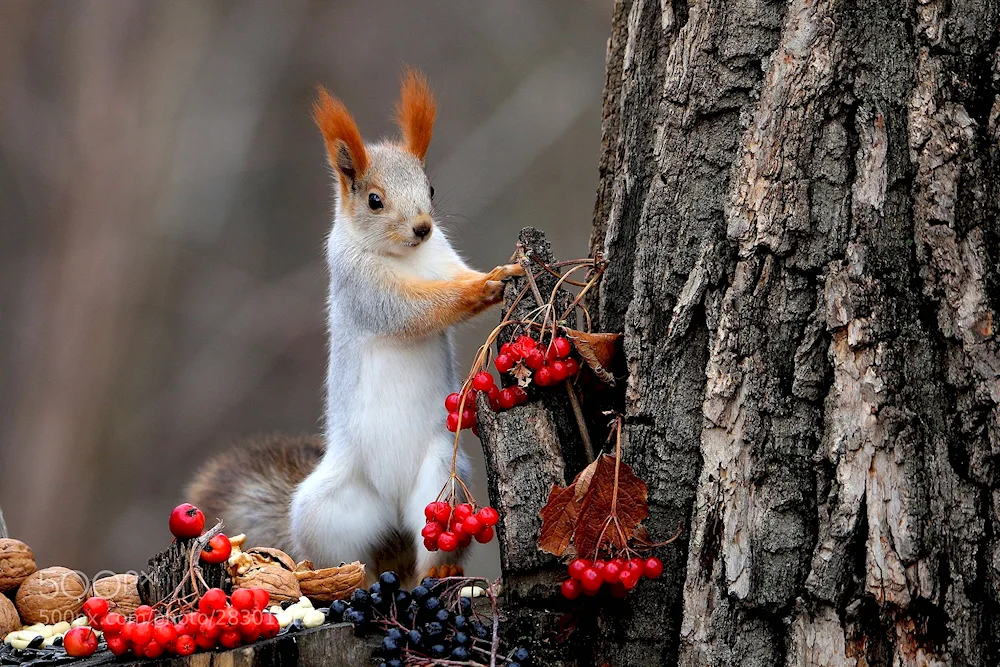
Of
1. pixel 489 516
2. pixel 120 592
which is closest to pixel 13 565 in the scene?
pixel 120 592

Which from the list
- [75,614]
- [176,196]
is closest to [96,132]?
[176,196]

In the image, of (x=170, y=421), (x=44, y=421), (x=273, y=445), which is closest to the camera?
(x=273, y=445)

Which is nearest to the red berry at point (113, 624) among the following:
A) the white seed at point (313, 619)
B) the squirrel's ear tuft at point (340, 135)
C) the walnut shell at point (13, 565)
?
the white seed at point (313, 619)

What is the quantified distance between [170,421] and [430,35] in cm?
246

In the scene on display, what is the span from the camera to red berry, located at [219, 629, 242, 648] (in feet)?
4.47

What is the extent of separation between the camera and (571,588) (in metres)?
1.32

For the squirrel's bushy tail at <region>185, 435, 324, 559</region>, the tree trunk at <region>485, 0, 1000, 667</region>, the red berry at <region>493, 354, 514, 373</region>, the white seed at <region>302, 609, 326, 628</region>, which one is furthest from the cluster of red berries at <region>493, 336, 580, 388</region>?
the squirrel's bushy tail at <region>185, 435, 324, 559</region>

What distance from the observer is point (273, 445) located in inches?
100

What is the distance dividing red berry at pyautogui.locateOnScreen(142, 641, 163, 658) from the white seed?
20cm

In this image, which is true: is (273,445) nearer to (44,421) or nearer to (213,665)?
(213,665)

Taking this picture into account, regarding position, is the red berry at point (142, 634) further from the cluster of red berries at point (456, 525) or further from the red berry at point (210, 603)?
the cluster of red berries at point (456, 525)

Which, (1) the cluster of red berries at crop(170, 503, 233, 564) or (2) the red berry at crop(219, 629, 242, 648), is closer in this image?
(2) the red berry at crop(219, 629, 242, 648)

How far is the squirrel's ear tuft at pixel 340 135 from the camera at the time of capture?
196cm

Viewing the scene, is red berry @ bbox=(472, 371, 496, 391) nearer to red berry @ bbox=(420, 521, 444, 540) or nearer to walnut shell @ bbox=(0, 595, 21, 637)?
red berry @ bbox=(420, 521, 444, 540)
